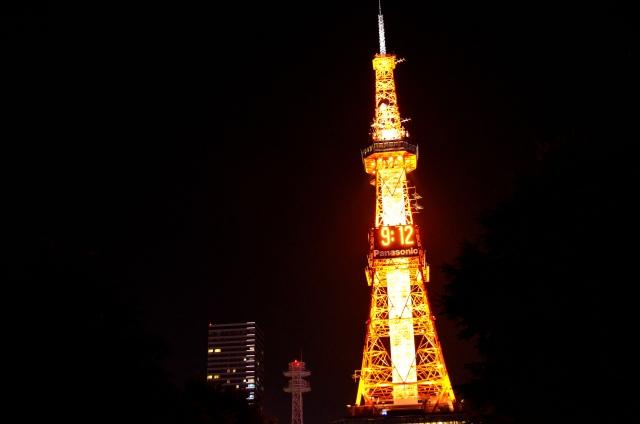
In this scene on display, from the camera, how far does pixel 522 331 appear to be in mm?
16500

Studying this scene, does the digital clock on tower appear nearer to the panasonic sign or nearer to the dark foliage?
the panasonic sign

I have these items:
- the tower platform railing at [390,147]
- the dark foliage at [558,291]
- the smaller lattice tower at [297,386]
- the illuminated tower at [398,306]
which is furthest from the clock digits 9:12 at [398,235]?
the smaller lattice tower at [297,386]

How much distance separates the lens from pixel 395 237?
63.4 m

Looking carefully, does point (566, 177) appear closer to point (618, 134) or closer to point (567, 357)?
point (618, 134)

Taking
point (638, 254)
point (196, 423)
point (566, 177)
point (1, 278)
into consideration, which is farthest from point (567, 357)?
point (196, 423)

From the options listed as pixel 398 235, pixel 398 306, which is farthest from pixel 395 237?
pixel 398 306

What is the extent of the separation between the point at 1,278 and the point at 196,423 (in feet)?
58.8

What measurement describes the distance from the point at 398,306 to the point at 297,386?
58700mm

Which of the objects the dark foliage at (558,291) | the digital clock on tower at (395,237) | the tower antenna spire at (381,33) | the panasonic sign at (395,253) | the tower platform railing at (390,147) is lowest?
the dark foliage at (558,291)

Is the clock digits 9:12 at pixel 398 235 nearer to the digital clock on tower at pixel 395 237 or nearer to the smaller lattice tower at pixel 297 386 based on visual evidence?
the digital clock on tower at pixel 395 237

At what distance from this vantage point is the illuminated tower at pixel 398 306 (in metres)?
59.2

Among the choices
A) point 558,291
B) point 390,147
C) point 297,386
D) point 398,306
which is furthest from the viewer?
point 297,386

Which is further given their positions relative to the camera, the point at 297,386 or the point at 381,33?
the point at 297,386

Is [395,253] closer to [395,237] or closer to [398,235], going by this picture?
[395,237]
